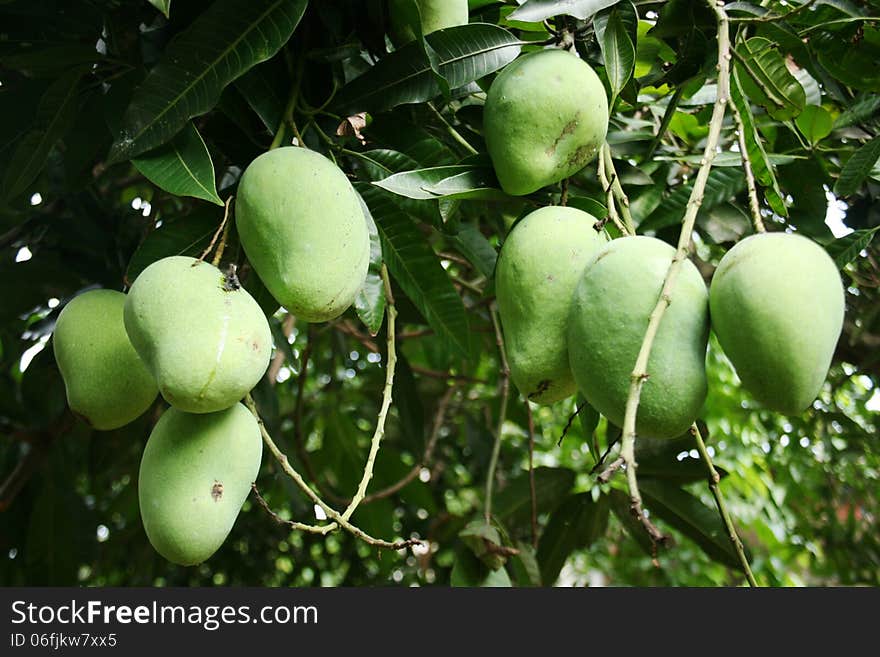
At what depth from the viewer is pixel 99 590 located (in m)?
0.89

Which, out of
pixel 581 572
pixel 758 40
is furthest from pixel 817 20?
pixel 581 572

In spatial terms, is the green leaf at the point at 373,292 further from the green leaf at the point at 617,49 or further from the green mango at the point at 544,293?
the green leaf at the point at 617,49

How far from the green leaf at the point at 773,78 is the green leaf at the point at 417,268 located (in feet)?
1.26

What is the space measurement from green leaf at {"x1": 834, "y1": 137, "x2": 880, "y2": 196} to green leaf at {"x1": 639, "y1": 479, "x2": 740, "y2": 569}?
0.60m

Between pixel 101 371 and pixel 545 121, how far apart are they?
0.43 meters

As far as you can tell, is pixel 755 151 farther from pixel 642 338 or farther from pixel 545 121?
pixel 642 338

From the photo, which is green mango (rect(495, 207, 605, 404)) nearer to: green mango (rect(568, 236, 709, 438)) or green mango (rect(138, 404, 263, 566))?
green mango (rect(568, 236, 709, 438))

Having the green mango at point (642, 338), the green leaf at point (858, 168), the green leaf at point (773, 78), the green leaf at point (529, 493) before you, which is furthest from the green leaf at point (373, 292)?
the green leaf at point (529, 493)

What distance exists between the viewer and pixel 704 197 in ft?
3.60

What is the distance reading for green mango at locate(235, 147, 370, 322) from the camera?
67 centimetres

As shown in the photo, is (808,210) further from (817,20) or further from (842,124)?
(817,20)

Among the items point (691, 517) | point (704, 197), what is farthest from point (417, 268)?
point (691, 517)

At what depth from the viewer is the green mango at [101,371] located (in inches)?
28.6

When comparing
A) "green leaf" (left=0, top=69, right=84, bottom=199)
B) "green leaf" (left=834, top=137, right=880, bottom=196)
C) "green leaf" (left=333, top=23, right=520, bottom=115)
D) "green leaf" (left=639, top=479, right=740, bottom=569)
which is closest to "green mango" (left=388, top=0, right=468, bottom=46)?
"green leaf" (left=333, top=23, right=520, bottom=115)
